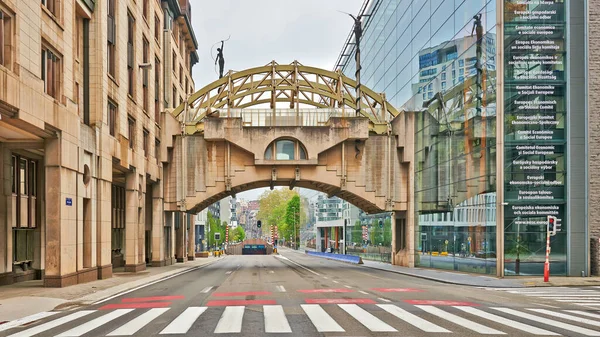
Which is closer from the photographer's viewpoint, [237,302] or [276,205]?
[237,302]

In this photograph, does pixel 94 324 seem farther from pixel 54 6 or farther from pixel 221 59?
pixel 221 59

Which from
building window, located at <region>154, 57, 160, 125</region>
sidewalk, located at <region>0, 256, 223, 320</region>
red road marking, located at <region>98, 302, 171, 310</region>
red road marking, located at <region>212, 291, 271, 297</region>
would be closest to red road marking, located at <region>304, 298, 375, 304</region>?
red road marking, located at <region>212, 291, 271, 297</region>

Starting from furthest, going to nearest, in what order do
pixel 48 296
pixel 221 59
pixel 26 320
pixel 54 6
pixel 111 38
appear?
pixel 221 59 → pixel 111 38 → pixel 54 6 → pixel 48 296 → pixel 26 320

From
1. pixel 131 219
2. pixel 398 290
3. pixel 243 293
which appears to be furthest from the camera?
pixel 131 219

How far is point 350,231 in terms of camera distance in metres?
79.7

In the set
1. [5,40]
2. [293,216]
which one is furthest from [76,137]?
[293,216]

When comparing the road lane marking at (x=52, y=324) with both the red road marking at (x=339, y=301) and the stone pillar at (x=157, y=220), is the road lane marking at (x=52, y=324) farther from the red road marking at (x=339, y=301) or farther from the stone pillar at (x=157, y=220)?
the stone pillar at (x=157, y=220)

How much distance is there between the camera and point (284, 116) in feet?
145

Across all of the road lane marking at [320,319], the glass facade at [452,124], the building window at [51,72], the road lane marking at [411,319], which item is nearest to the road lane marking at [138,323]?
the road lane marking at [320,319]

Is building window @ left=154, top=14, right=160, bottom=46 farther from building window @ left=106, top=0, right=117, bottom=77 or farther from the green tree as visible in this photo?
the green tree

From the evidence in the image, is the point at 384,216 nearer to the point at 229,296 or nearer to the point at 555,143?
the point at 555,143

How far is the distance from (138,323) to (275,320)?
10.5 feet

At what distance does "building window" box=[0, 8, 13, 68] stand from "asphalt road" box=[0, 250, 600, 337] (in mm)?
8918

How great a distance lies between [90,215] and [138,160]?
9.88 meters
